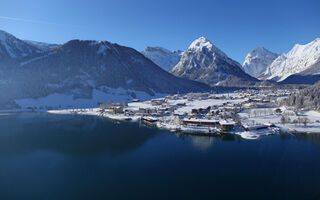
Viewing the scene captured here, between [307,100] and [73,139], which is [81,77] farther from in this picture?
[307,100]

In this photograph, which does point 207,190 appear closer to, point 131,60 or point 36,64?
point 36,64

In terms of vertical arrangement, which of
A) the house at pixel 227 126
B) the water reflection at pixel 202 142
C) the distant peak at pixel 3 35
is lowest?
the water reflection at pixel 202 142

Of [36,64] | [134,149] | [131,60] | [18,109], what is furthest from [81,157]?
[131,60]

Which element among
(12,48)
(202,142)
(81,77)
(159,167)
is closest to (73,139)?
(159,167)

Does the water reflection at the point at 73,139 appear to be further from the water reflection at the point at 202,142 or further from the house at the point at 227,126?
the house at the point at 227,126

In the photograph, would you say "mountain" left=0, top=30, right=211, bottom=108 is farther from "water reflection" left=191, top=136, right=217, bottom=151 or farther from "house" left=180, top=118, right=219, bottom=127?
"water reflection" left=191, top=136, right=217, bottom=151

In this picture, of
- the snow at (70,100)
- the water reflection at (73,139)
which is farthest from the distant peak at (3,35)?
the water reflection at (73,139)

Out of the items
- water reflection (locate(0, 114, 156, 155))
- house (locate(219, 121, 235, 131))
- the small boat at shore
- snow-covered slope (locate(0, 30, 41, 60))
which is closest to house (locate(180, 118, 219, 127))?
house (locate(219, 121, 235, 131))
